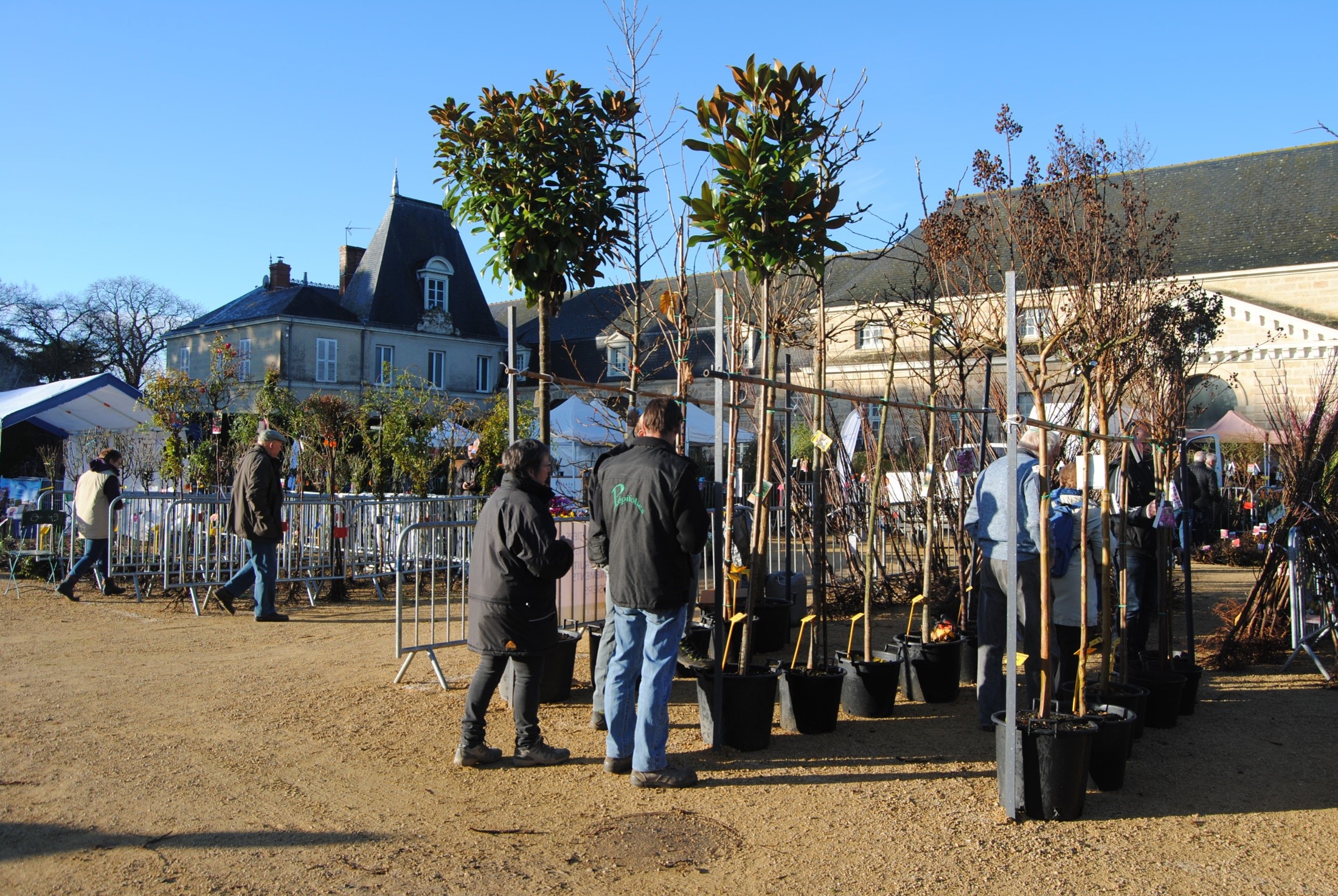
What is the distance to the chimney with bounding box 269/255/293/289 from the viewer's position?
1629 inches

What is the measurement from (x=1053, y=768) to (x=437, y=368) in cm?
3983

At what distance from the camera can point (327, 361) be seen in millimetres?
38688

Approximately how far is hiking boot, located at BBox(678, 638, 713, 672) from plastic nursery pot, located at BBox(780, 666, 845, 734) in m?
0.63

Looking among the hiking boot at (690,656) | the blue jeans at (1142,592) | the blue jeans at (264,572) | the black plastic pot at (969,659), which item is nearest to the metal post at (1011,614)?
the hiking boot at (690,656)

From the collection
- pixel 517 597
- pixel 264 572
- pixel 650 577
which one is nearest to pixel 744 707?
pixel 650 577

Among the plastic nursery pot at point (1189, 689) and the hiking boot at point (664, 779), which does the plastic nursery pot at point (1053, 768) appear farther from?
the plastic nursery pot at point (1189, 689)

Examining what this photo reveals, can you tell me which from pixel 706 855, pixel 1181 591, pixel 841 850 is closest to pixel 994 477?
pixel 841 850

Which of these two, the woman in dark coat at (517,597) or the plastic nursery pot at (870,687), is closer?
the woman in dark coat at (517,597)

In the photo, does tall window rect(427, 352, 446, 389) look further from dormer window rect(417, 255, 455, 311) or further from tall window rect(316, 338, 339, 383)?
tall window rect(316, 338, 339, 383)

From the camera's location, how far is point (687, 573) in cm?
478

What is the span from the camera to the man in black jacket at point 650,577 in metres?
4.67

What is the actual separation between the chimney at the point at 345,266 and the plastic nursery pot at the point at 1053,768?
135ft

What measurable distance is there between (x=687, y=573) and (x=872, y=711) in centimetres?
211

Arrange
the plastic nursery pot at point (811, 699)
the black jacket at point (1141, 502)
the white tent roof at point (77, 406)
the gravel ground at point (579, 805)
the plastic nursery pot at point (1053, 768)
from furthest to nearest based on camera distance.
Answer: the white tent roof at point (77, 406)
the black jacket at point (1141, 502)
the plastic nursery pot at point (811, 699)
the plastic nursery pot at point (1053, 768)
the gravel ground at point (579, 805)
